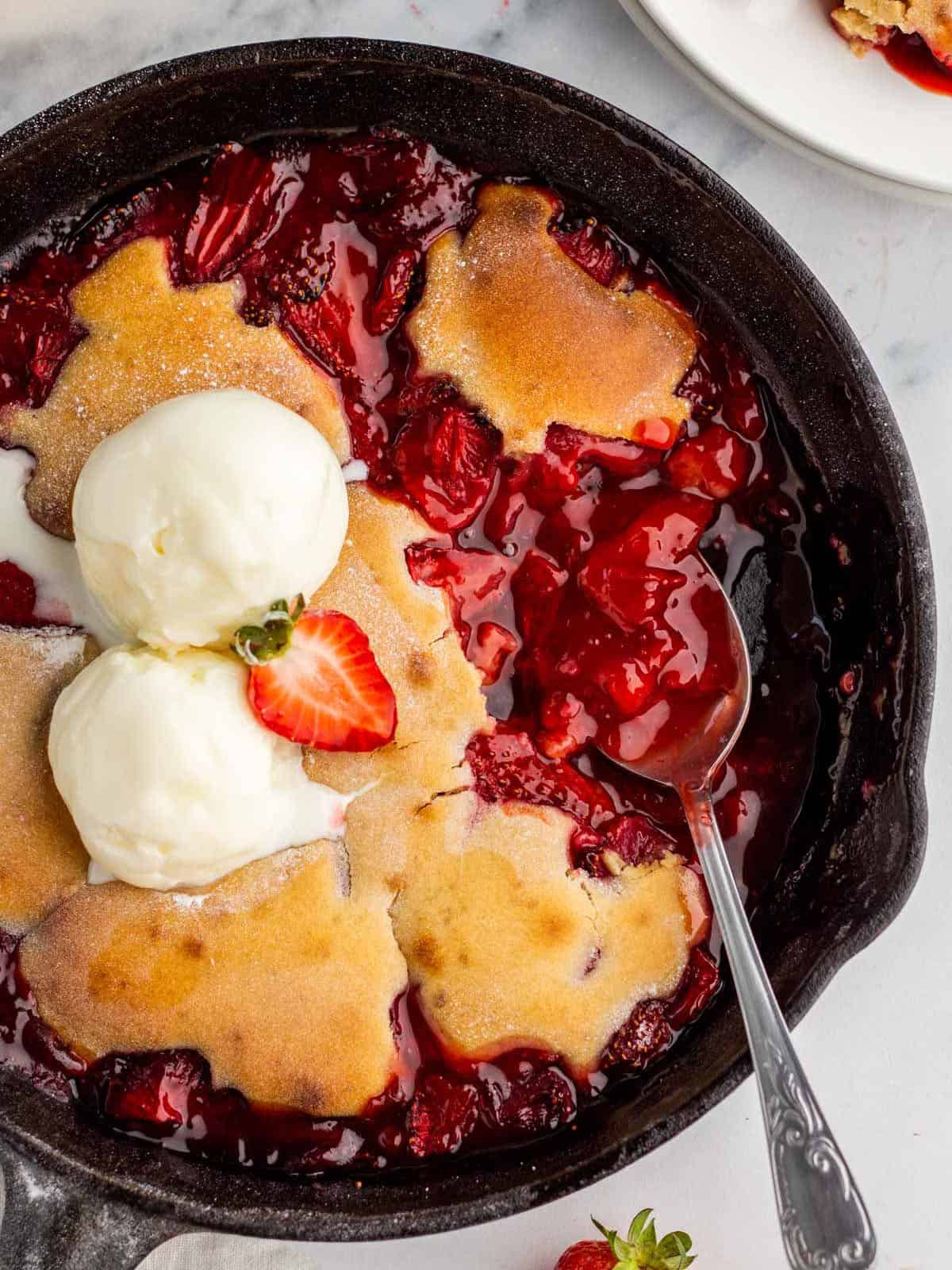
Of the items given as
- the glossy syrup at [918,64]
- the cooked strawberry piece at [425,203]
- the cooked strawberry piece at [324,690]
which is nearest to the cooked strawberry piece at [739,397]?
the cooked strawberry piece at [425,203]

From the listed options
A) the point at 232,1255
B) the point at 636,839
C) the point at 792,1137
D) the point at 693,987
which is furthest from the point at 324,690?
the point at 232,1255

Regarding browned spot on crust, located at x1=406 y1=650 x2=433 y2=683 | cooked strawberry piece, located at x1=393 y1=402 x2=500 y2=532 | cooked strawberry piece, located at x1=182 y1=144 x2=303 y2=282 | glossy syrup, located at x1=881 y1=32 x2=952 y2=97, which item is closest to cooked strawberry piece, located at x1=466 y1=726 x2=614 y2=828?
browned spot on crust, located at x1=406 y1=650 x2=433 y2=683

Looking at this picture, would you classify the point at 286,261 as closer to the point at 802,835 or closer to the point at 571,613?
the point at 571,613

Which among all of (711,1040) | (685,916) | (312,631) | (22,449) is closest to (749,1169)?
(711,1040)

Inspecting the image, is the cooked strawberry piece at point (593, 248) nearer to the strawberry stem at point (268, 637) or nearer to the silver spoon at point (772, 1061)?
the silver spoon at point (772, 1061)

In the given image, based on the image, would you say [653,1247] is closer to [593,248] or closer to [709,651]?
[709,651]
